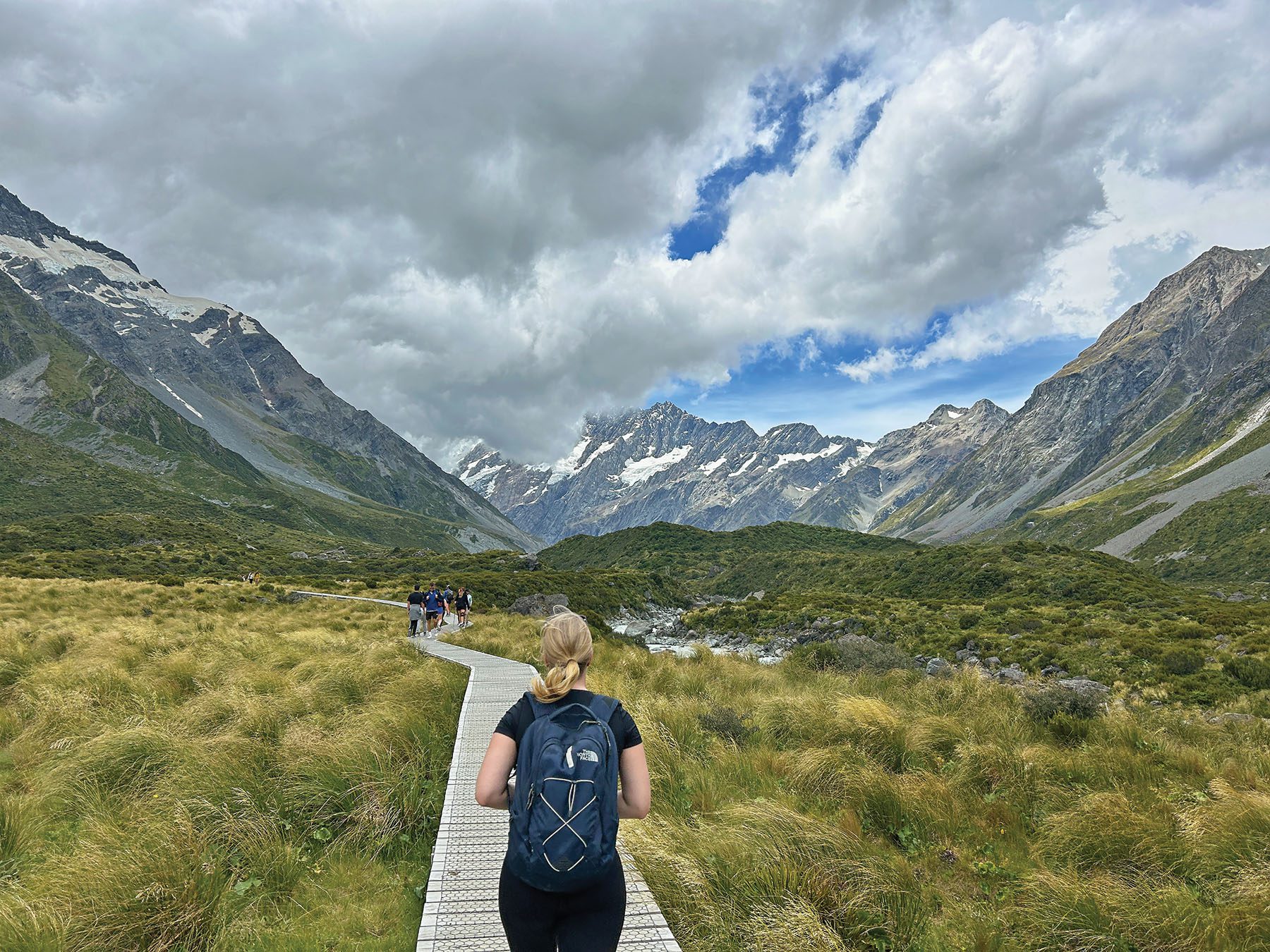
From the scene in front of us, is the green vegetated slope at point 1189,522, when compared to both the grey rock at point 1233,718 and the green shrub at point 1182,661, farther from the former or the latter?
the grey rock at point 1233,718

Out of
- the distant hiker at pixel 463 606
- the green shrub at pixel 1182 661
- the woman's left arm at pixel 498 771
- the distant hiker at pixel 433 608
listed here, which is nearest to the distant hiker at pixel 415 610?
the distant hiker at pixel 433 608

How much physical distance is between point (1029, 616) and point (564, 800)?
40065 millimetres

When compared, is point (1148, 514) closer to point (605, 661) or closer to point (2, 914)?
point (605, 661)

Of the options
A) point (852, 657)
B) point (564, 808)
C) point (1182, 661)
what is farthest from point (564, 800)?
point (1182, 661)

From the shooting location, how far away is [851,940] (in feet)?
15.8

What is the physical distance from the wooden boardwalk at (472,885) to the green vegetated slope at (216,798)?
1.00 ft

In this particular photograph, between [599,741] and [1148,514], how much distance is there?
179620 mm

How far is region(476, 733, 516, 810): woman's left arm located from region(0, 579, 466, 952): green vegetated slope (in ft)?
8.93

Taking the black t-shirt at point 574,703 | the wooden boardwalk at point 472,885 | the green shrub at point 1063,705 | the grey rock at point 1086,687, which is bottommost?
the grey rock at point 1086,687

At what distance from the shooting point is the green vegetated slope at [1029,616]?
20391 mm

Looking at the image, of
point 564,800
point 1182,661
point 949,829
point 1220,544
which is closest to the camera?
point 564,800

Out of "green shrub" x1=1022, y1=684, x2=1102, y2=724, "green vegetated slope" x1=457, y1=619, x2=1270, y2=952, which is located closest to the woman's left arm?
"green vegetated slope" x1=457, y1=619, x2=1270, y2=952

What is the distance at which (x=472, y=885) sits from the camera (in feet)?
17.6

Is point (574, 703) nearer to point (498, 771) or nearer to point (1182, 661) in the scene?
point (498, 771)
